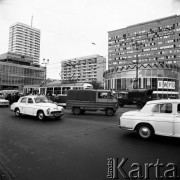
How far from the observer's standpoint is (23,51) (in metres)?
134

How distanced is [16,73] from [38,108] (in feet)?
292

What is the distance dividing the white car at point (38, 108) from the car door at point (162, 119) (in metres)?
7.10

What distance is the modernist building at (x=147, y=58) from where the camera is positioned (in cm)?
5500

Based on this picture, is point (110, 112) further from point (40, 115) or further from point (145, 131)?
point (145, 131)

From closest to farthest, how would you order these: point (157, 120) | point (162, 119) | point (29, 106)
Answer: point (162, 119), point (157, 120), point (29, 106)

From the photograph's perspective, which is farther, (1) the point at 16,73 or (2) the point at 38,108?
(1) the point at 16,73

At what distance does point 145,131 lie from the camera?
7.47 metres

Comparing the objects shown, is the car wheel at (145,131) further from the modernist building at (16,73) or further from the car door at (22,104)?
the modernist building at (16,73)

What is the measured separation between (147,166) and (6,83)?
94096mm

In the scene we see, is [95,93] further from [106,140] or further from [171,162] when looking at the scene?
[171,162]

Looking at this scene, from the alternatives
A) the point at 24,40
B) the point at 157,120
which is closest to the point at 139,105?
the point at 157,120

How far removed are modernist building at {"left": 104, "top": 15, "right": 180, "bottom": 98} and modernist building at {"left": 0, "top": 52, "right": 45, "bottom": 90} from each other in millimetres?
44152

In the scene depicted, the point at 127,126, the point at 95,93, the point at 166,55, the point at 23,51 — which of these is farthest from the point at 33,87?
the point at 23,51

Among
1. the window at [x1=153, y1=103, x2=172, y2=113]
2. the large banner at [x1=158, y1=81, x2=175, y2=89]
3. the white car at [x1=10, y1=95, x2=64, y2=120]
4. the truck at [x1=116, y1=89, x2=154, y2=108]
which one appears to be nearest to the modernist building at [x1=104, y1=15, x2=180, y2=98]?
the large banner at [x1=158, y1=81, x2=175, y2=89]
